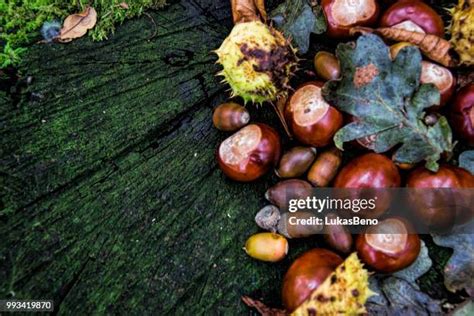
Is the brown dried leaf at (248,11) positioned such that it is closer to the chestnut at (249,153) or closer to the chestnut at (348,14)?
the chestnut at (348,14)

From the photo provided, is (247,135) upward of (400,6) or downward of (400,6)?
downward

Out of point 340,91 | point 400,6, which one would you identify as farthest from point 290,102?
point 400,6

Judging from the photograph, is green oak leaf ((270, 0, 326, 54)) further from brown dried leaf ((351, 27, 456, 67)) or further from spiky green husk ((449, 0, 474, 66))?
spiky green husk ((449, 0, 474, 66))

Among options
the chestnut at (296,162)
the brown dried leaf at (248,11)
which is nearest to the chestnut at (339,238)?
the chestnut at (296,162)

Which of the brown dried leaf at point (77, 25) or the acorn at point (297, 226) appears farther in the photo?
the brown dried leaf at point (77, 25)

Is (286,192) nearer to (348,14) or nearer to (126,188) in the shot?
(126,188)

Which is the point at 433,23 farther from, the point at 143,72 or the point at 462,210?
the point at 143,72
